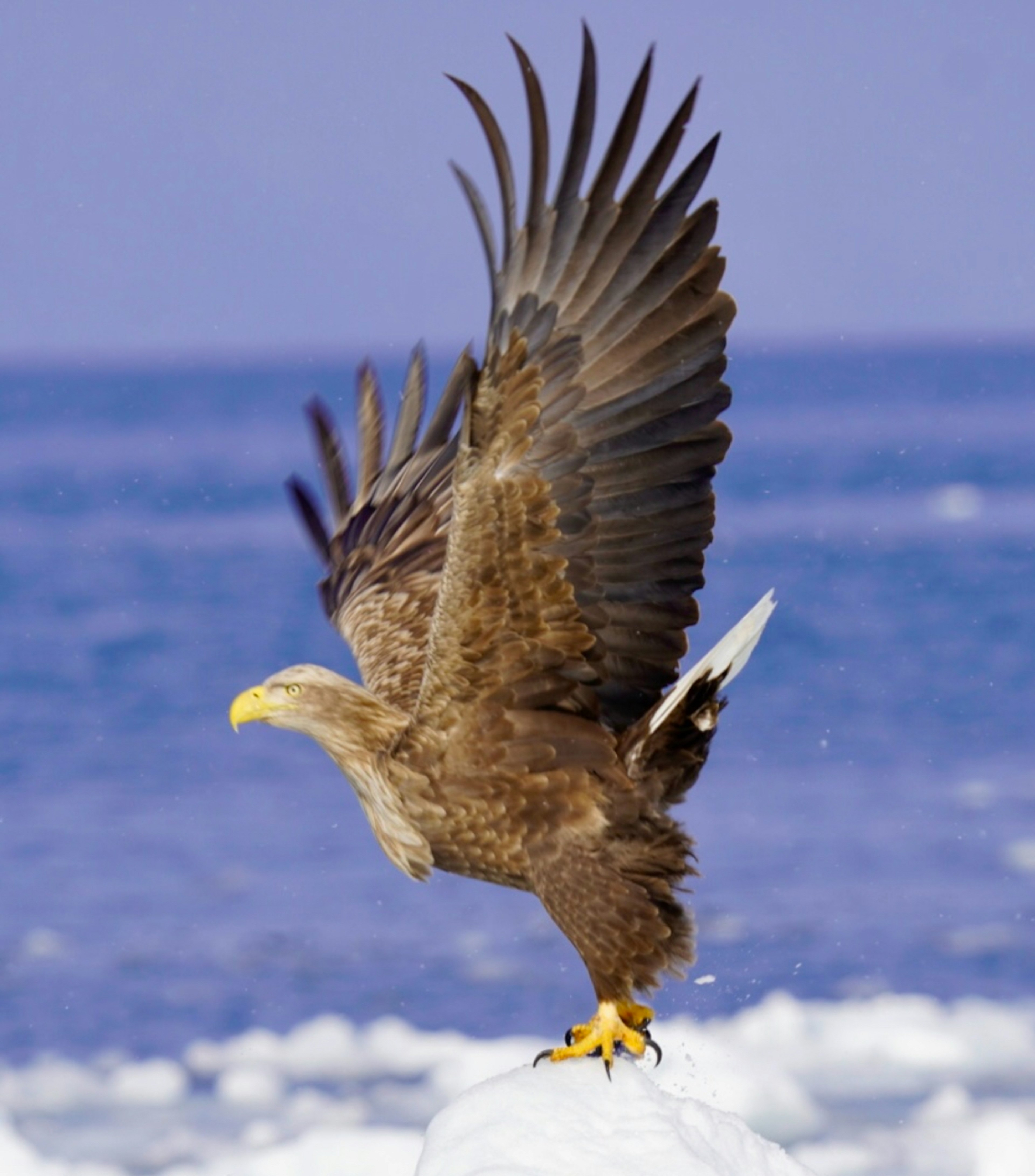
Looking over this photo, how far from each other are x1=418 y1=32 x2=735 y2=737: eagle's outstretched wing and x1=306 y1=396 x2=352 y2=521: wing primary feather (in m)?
1.78

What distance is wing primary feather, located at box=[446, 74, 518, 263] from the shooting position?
483 centimetres

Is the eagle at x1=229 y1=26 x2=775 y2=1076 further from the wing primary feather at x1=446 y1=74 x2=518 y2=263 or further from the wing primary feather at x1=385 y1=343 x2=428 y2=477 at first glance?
the wing primary feather at x1=385 y1=343 x2=428 y2=477

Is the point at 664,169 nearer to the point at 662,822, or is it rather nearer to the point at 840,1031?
the point at 662,822

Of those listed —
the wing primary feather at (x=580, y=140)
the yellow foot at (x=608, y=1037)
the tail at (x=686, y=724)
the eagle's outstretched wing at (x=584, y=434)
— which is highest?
the wing primary feather at (x=580, y=140)

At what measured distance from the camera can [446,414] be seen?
22.4ft

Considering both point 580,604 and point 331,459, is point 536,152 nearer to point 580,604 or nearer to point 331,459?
point 580,604

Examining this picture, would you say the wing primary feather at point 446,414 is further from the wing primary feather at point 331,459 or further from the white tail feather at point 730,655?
the white tail feather at point 730,655

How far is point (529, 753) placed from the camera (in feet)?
17.7

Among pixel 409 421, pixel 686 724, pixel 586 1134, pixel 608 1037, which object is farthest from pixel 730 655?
pixel 409 421

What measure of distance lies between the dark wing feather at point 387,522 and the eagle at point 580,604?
32.0 inches

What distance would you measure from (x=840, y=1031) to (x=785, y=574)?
19324 millimetres

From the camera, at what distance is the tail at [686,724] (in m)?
5.29

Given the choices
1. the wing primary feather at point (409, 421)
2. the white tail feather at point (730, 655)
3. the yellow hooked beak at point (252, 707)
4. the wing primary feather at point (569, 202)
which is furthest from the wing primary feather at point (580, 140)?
the wing primary feather at point (409, 421)

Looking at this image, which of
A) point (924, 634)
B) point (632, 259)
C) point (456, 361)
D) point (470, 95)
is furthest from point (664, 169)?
point (924, 634)
